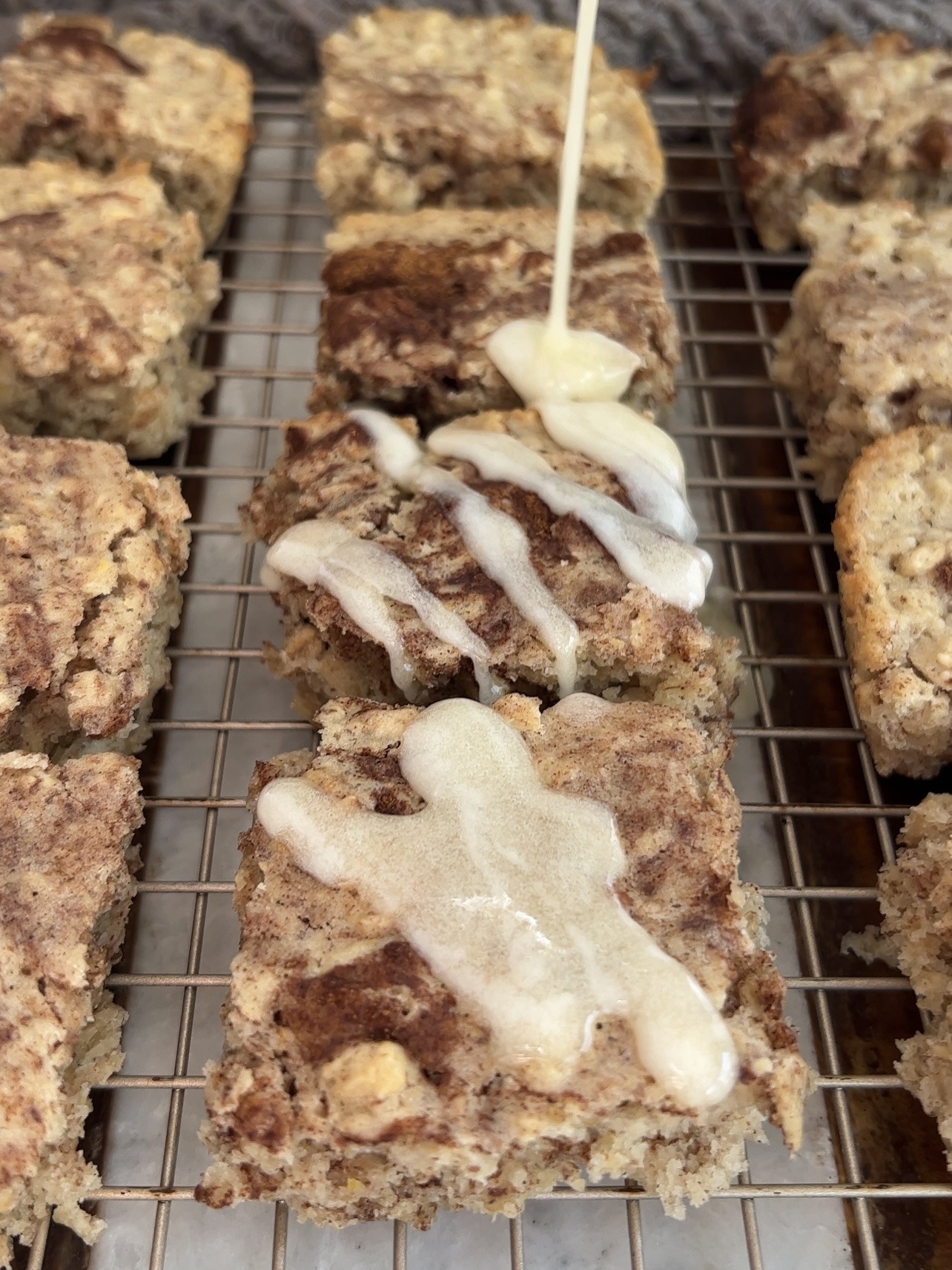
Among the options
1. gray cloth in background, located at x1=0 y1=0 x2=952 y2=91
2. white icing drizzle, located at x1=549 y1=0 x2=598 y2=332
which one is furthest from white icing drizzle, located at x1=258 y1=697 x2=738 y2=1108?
gray cloth in background, located at x1=0 y1=0 x2=952 y2=91

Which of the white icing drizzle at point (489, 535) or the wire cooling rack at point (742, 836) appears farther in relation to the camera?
the white icing drizzle at point (489, 535)

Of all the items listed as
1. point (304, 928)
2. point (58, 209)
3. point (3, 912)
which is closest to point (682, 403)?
point (58, 209)

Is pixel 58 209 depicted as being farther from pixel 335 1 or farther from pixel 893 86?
pixel 893 86

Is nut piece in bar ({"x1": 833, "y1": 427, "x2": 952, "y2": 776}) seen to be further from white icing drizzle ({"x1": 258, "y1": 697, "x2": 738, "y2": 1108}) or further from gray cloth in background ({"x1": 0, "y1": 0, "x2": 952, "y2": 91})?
gray cloth in background ({"x1": 0, "y1": 0, "x2": 952, "y2": 91})

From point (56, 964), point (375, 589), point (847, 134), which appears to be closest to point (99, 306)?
point (375, 589)

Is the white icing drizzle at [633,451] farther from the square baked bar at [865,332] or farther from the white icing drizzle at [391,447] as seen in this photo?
the square baked bar at [865,332]

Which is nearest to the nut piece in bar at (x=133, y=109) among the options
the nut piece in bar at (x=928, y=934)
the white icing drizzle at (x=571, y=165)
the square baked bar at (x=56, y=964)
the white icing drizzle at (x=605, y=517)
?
the white icing drizzle at (x=571, y=165)
